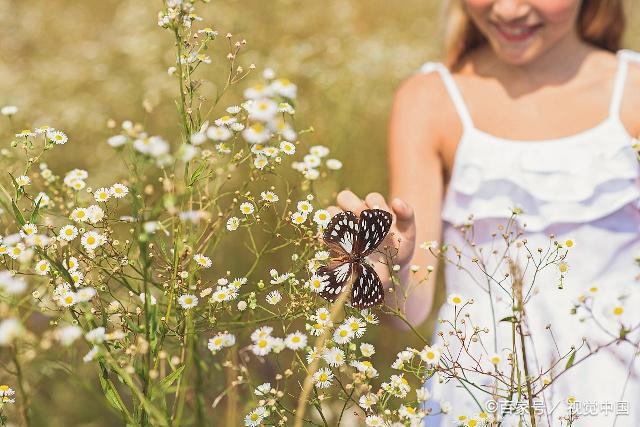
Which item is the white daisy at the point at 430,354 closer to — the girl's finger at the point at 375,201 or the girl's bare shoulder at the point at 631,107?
the girl's finger at the point at 375,201

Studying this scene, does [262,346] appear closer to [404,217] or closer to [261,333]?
[261,333]

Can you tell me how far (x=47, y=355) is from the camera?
2.72ft

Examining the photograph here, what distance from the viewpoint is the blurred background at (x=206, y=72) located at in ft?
9.05

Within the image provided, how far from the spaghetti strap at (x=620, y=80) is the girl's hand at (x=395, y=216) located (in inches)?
32.3

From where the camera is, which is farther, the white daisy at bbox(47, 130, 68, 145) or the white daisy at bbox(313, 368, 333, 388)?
the white daisy at bbox(47, 130, 68, 145)

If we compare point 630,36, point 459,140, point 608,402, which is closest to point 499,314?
point 608,402

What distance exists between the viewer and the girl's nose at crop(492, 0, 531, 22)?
66.6 inches

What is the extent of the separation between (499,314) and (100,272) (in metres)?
1.10

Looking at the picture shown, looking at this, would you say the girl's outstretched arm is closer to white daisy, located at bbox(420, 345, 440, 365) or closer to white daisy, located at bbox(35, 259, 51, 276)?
white daisy, located at bbox(420, 345, 440, 365)

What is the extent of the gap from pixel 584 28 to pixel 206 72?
157 centimetres

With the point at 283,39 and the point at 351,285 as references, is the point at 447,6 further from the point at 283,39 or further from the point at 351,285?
the point at 351,285

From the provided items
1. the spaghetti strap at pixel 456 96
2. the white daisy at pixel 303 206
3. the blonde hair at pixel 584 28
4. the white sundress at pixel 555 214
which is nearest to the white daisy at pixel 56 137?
the white daisy at pixel 303 206

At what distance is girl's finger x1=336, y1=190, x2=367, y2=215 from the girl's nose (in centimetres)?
70

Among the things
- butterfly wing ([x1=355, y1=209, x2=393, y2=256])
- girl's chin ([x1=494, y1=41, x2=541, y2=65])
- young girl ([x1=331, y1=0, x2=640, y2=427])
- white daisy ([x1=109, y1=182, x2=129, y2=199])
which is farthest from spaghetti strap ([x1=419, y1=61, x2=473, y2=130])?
white daisy ([x1=109, y1=182, x2=129, y2=199])
